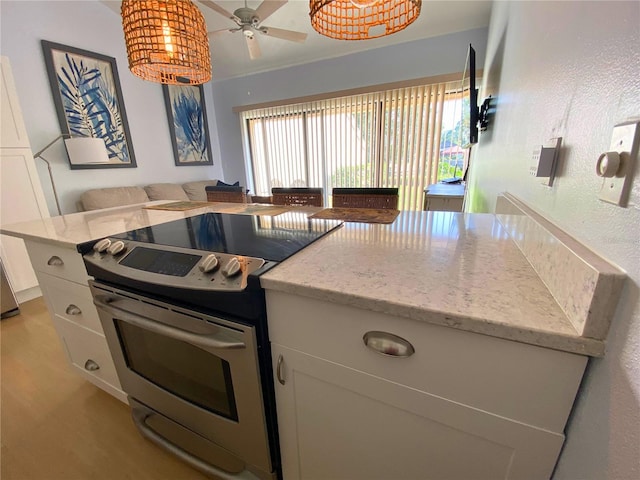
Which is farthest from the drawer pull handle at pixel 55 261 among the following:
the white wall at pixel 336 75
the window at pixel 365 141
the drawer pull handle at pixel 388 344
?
the white wall at pixel 336 75

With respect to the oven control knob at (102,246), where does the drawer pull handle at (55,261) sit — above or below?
below

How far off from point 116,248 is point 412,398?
1.04 m

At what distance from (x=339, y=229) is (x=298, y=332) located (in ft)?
1.70

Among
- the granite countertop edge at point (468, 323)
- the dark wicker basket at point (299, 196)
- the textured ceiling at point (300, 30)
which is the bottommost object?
the granite countertop edge at point (468, 323)

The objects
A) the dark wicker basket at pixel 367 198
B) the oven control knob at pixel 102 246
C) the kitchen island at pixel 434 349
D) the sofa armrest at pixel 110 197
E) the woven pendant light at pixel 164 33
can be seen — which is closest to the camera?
the kitchen island at pixel 434 349

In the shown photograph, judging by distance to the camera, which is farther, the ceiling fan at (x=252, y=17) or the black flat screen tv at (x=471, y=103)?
the ceiling fan at (x=252, y=17)

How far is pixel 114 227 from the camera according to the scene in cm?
125

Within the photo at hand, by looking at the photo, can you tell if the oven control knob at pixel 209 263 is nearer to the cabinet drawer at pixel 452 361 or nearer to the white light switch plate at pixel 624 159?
the cabinet drawer at pixel 452 361

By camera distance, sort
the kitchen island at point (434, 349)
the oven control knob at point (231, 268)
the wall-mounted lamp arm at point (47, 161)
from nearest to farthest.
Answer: the kitchen island at point (434, 349), the oven control knob at point (231, 268), the wall-mounted lamp arm at point (47, 161)

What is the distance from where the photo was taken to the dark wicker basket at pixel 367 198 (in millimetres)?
1638

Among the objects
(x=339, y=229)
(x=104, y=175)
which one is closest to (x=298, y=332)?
(x=339, y=229)

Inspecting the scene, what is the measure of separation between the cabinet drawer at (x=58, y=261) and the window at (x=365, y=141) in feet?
11.9

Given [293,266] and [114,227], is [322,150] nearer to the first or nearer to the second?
[114,227]

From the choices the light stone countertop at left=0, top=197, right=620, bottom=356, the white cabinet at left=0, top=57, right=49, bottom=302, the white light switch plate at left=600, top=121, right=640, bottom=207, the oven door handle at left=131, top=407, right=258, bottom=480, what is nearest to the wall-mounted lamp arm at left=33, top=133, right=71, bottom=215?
the white cabinet at left=0, top=57, right=49, bottom=302
